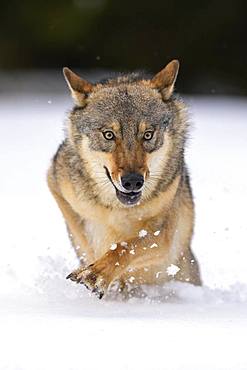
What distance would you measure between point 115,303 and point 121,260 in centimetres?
30

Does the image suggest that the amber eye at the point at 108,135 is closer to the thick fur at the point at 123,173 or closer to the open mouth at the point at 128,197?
the thick fur at the point at 123,173

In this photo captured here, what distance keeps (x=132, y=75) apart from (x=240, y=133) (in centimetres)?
835

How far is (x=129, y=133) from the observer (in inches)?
260

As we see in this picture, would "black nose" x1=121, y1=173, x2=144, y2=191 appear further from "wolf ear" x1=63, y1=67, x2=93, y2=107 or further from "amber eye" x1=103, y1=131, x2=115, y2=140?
"wolf ear" x1=63, y1=67, x2=93, y2=107

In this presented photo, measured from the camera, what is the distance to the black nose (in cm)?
636

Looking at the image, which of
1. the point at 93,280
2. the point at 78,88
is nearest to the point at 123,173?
the point at 93,280

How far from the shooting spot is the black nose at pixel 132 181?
6355 millimetres

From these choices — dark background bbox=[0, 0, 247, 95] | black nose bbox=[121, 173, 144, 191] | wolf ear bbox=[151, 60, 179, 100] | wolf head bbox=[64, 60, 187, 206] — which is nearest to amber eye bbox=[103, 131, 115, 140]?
wolf head bbox=[64, 60, 187, 206]

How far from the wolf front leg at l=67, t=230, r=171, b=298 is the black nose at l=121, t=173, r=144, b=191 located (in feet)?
1.36

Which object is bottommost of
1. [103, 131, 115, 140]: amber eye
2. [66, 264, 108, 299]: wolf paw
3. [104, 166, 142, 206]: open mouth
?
[66, 264, 108, 299]: wolf paw

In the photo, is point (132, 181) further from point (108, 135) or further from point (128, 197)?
point (108, 135)

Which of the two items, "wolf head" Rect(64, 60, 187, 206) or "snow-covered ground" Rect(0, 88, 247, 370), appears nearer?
"snow-covered ground" Rect(0, 88, 247, 370)

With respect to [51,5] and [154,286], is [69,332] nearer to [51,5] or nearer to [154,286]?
[154,286]

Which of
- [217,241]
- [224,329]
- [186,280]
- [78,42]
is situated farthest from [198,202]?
[78,42]
